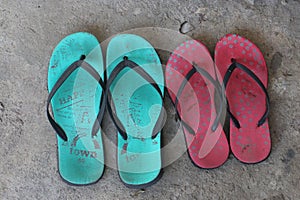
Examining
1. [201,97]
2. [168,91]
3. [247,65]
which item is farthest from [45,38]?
[247,65]

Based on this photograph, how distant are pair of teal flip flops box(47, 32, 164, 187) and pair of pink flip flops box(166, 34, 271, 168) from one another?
81 millimetres

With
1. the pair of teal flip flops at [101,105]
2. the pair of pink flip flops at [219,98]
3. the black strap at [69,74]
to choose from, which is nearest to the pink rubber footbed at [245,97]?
the pair of pink flip flops at [219,98]

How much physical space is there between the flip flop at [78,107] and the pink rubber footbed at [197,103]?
245mm

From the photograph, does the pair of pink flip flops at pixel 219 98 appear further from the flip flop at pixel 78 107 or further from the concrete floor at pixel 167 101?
→ the flip flop at pixel 78 107

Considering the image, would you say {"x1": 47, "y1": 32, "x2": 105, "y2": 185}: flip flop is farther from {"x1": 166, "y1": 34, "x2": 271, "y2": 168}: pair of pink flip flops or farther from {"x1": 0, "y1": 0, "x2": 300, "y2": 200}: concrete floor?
{"x1": 166, "y1": 34, "x2": 271, "y2": 168}: pair of pink flip flops

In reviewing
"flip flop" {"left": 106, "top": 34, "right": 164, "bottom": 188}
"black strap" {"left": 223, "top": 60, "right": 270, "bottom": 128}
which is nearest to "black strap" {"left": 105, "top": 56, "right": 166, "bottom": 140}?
"flip flop" {"left": 106, "top": 34, "right": 164, "bottom": 188}

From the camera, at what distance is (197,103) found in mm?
1138

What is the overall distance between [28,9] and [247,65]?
76cm

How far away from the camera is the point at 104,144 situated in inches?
46.0

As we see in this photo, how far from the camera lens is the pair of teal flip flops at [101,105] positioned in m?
1.12

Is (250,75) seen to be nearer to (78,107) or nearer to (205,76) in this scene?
(205,76)

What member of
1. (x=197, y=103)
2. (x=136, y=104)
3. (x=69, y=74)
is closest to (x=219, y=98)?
(x=197, y=103)

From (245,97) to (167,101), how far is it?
0.81 ft

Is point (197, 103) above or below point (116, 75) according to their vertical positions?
below
